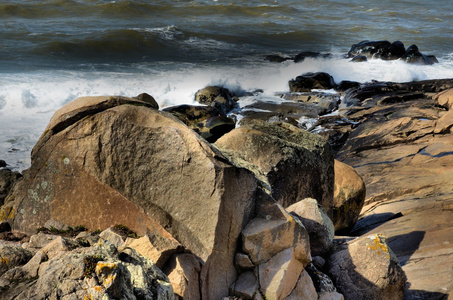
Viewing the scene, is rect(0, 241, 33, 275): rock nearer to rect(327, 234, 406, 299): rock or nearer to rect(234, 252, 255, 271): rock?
rect(234, 252, 255, 271): rock

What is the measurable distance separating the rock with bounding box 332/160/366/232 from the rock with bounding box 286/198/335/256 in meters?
3.08

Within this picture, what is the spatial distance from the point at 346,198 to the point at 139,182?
16.9 feet

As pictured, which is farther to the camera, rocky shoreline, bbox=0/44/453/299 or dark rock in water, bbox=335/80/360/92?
dark rock in water, bbox=335/80/360/92

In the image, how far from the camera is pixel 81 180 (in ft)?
21.1

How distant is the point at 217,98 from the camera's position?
2255 cm

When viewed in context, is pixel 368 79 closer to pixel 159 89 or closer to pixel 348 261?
pixel 159 89

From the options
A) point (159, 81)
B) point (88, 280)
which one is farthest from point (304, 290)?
point (159, 81)

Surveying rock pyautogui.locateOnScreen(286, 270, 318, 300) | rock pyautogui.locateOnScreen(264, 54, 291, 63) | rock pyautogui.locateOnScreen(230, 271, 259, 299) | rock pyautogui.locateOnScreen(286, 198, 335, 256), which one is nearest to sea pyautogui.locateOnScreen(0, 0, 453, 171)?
rock pyautogui.locateOnScreen(264, 54, 291, 63)

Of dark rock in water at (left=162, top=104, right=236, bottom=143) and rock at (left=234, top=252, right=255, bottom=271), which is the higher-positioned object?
rock at (left=234, top=252, right=255, bottom=271)

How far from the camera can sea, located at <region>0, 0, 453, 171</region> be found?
79.3 ft

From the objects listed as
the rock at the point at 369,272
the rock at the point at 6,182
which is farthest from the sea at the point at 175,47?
the rock at the point at 369,272

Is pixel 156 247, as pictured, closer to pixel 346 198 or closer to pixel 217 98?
pixel 346 198

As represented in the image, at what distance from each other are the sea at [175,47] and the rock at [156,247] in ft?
36.4

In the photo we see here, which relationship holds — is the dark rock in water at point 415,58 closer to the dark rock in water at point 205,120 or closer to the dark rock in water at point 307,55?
the dark rock in water at point 307,55
